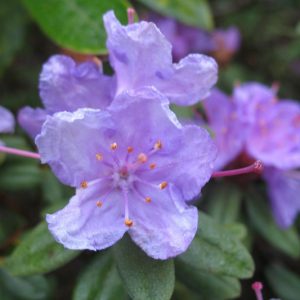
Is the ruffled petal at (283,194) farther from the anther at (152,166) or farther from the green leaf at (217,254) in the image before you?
the anther at (152,166)

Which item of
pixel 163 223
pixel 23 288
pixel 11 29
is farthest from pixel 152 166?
pixel 11 29

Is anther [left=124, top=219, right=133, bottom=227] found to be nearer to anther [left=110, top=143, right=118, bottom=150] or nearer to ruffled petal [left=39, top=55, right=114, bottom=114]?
anther [left=110, top=143, right=118, bottom=150]

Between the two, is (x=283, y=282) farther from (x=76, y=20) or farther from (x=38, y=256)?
(x=76, y=20)

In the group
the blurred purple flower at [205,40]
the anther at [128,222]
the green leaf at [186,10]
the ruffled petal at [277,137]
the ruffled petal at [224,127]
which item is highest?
the anther at [128,222]

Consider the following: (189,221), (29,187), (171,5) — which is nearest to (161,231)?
(189,221)

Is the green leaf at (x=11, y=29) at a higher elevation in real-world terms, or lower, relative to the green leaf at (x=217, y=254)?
higher

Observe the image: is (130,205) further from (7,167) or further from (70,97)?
(7,167)

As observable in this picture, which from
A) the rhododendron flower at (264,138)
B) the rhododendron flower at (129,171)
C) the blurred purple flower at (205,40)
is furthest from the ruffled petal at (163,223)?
the blurred purple flower at (205,40)
